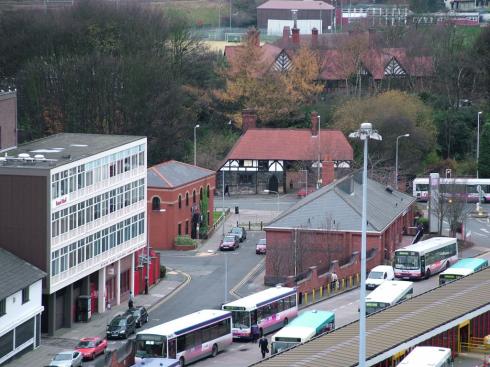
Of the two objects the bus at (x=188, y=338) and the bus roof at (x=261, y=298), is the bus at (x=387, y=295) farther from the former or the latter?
the bus at (x=188, y=338)

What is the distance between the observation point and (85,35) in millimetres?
133750

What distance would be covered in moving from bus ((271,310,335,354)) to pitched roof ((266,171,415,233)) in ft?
55.9

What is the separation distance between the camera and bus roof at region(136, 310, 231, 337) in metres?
58.7

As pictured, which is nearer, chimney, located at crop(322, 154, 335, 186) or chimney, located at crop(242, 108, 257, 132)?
chimney, located at crop(322, 154, 335, 186)

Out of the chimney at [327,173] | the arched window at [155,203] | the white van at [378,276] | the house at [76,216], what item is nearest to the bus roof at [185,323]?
the house at [76,216]

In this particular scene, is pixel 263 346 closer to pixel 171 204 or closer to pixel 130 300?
pixel 130 300

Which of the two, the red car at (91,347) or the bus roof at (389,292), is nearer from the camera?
the red car at (91,347)

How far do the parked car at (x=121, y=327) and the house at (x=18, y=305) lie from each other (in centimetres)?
349

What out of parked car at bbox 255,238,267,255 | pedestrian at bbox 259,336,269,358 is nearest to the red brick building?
parked car at bbox 255,238,267,255

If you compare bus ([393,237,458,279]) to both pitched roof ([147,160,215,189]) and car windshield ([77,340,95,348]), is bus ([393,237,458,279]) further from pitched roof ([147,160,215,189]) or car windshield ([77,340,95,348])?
car windshield ([77,340,95,348])

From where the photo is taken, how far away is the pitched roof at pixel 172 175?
90250 mm

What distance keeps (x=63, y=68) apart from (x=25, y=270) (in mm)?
56519

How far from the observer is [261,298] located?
6644cm

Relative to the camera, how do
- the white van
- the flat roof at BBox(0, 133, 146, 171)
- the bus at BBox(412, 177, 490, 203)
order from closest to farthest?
1. the flat roof at BBox(0, 133, 146, 171)
2. the white van
3. the bus at BBox(412, 177, 490, 203)
